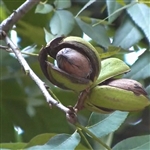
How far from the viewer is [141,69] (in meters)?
0.59

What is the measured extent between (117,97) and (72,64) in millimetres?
56

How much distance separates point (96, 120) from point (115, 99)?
96mm

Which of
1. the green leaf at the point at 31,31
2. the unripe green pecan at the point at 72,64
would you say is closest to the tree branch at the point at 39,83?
the unripe green pecan at the point at 72,64

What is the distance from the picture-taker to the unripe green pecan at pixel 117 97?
0.40 m

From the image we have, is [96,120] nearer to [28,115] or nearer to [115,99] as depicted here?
[115,99]

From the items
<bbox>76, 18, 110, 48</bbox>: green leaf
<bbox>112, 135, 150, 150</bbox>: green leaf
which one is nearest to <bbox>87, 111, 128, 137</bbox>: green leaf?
<bbox>112, 135, 150, 150</bbox>: green leaf

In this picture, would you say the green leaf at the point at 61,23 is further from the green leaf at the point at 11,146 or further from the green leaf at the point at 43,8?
the green leaf at the point at 11,146

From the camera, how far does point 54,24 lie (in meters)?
0.63

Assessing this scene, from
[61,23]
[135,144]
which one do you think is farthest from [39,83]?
[61,23]

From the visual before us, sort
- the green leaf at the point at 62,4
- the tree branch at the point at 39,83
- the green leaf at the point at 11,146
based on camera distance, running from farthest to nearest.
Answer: the green leaf at the point at 62,4
the green leaf at the point at 11,146
the tree branch at the point at 39,83

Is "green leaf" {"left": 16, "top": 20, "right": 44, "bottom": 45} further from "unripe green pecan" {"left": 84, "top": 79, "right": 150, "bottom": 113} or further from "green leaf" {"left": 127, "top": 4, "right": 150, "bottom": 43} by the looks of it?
"unripe green pecan" {"left": 84, "top": 79, "right": 150, "bottom": 113}

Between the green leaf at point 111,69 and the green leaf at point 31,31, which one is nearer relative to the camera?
the green leaf at point 111,69

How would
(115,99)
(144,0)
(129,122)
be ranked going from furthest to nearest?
(129,122)
(144,0)
(115,99)

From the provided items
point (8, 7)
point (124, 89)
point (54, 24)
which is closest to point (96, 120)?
point (124, 89)
